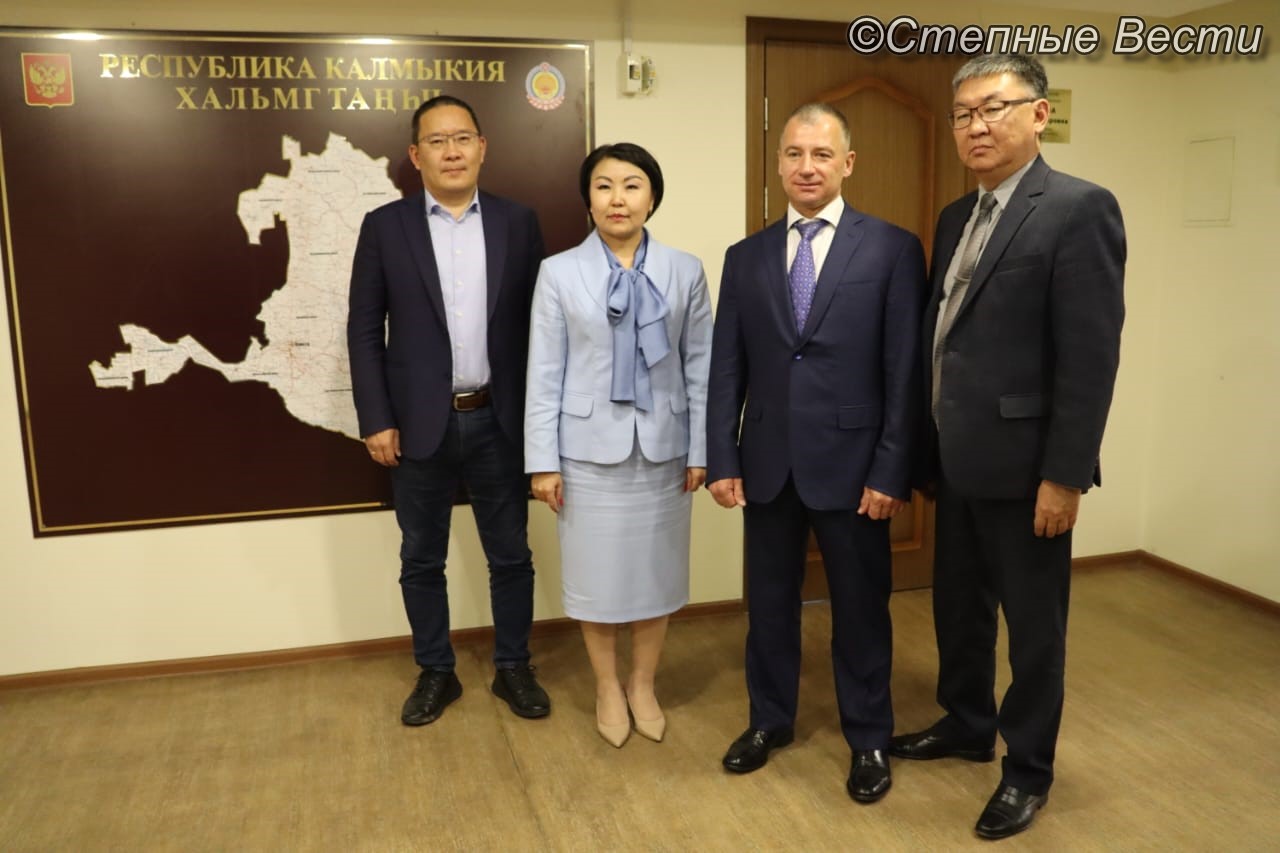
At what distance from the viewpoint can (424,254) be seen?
2.88 metres

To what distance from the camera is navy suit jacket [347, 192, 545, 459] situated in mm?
2881

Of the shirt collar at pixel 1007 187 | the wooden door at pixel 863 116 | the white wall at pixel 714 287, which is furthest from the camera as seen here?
the wooden door at pixel 863 116

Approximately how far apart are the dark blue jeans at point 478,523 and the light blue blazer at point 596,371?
281 millimetres

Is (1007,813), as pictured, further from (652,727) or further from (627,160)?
(627,160)

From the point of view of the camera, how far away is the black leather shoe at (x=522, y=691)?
303cm

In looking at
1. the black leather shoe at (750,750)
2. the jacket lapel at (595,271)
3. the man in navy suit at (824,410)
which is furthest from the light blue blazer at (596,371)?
the black leather shoe at (750,750)

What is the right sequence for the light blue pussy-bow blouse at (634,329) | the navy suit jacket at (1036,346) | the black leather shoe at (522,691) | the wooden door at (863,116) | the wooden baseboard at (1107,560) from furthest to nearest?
1. the wooden baseboard at (1107,560)
2. the wooden door at (863,116)
3. the black leather shoe at (522,691)
4. the light blue pussy-bow blouse at (634,329)
5. the navy suit jacket at (1036,346)

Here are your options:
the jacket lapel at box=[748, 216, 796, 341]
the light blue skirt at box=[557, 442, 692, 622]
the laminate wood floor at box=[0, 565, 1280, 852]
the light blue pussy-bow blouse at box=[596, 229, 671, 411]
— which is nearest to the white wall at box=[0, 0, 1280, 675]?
the laminate wood floor at box=[0, 565, 1280, 852]

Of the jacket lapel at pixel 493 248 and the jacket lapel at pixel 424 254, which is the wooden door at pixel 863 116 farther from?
the jacket lapel at pixel 424 254

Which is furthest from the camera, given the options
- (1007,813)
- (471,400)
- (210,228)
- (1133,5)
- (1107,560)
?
(1107,560)

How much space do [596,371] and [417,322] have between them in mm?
558

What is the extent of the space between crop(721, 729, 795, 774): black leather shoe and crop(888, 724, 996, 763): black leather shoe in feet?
1.03

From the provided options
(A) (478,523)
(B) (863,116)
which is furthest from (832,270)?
(B) (863,116)

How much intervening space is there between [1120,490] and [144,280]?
148 inches
